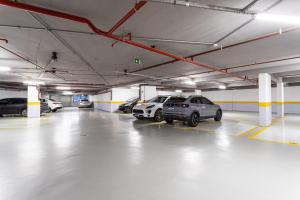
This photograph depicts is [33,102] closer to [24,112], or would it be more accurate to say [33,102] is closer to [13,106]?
[24,112]

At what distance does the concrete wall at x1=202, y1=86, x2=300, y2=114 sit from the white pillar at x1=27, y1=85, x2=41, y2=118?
17.5 metres

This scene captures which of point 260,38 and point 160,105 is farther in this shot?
point 160,105

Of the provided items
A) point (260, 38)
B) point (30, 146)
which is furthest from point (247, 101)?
point (30, 146)

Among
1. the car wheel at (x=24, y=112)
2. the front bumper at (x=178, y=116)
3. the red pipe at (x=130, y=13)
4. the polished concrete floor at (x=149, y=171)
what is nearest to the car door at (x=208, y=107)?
the front bumper at (x=178, y=116)

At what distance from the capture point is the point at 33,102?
11297 mm

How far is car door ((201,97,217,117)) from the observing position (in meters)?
7.52

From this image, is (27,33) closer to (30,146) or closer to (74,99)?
(30,146)

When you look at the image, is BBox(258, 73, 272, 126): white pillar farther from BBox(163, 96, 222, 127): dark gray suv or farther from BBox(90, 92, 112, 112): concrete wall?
BBox(90, 92, 112, 112): concrete wall

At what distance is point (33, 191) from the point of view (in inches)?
78.8

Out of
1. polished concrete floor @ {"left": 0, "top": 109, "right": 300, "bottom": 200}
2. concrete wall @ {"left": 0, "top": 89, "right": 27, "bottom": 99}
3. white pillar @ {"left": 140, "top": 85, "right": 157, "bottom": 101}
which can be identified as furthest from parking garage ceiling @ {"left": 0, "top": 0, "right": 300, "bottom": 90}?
concrete wall @ {"left": 0, "top": 89, "right": 27, "bottom": 99}

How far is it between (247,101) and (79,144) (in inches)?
667

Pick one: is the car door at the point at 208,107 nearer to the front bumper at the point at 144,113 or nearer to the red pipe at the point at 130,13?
the front bumper at the point at 144,113

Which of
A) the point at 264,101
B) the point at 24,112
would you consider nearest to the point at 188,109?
the point at 264,101

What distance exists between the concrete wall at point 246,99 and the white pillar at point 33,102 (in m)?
17.5
